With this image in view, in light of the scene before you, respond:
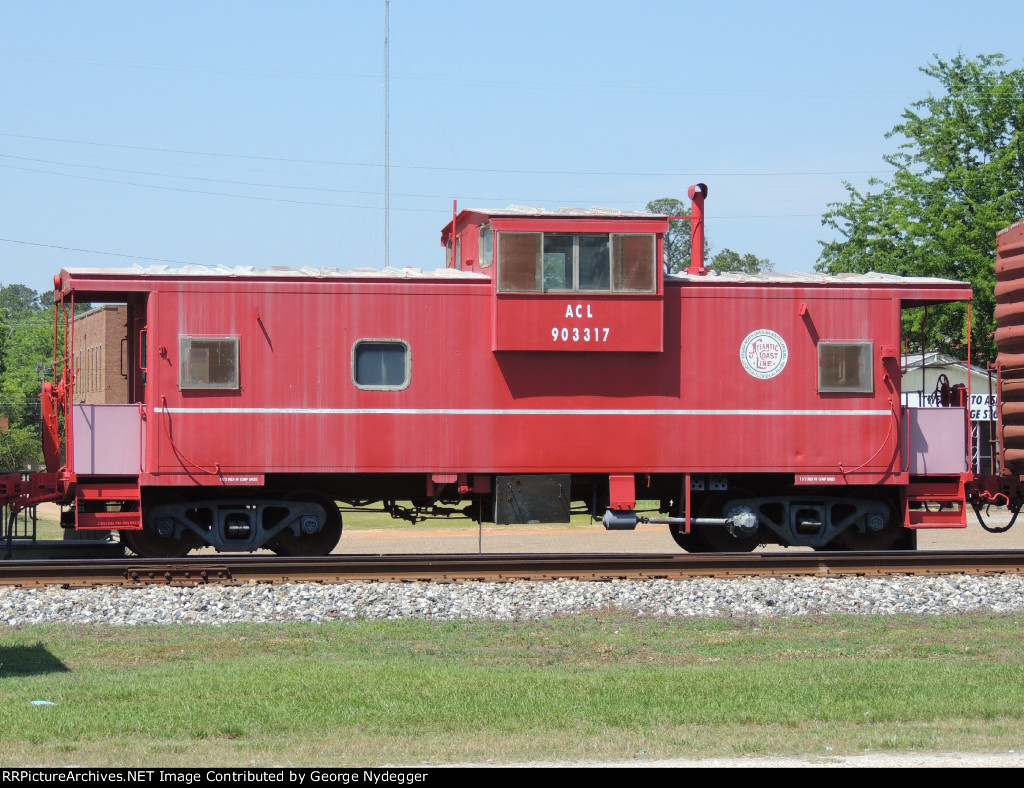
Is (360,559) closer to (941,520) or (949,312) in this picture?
(941,520)

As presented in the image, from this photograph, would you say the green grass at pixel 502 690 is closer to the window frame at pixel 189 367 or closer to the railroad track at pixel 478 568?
the railroad track at pixel 478 568

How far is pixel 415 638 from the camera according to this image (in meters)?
11.6

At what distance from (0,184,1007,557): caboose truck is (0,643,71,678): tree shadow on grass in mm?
4839

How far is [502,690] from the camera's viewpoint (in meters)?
8.90

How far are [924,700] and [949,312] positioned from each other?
1245 inches

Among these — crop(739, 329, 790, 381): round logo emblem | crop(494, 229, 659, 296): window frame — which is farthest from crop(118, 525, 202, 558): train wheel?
crop(739, 329, 790, 381): round logo emblem

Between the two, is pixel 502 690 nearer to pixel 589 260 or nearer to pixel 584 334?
pixel 584 334

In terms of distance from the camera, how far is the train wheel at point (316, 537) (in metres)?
16.6

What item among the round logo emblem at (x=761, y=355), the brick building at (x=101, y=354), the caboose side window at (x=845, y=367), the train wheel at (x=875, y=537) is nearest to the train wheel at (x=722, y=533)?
the train wheel at (x=875, y=537)

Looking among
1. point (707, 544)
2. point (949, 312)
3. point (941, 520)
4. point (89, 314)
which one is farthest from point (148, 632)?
point (89, 314)

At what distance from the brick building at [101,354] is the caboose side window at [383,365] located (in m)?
40.4

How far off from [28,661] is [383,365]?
267 inches

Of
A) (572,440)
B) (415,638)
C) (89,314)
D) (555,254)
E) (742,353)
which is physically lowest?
(415,638)

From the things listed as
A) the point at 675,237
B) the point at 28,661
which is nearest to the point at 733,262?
the point at 675,237
